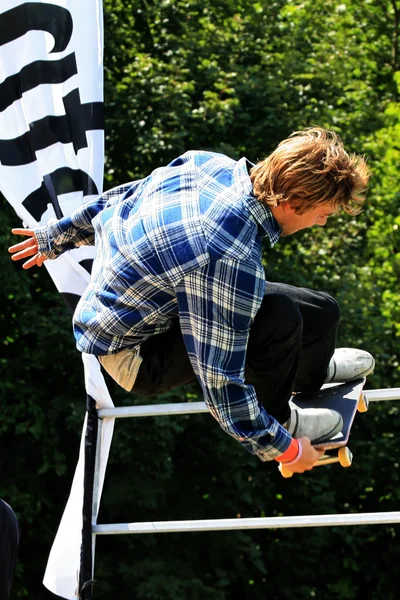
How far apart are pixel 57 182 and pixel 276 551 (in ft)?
15.1

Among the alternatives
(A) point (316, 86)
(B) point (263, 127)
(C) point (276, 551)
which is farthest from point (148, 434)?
(A) point (316, 86)

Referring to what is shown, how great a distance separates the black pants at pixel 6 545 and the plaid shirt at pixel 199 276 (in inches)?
23.4

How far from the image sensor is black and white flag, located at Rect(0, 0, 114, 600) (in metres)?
3.65

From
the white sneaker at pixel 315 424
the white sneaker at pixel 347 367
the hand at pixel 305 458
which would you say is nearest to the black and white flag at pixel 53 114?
the white sneaker at pixel 347 367

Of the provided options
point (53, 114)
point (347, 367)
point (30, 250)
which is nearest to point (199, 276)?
point (347, 367)

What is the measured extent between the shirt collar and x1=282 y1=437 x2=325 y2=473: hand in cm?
52

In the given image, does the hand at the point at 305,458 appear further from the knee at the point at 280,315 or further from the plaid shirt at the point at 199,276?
the knee at the point at 280,315

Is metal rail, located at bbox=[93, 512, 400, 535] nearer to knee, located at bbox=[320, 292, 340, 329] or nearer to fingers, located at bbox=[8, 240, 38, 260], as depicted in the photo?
knee, located at bbox=[320, 292, 340, 329]

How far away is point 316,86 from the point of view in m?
7.57

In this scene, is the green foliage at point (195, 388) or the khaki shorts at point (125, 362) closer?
the khaki shorts at point (125, 362)

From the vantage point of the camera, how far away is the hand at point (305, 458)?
2672mm

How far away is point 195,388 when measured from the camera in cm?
660

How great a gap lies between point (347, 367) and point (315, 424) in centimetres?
31

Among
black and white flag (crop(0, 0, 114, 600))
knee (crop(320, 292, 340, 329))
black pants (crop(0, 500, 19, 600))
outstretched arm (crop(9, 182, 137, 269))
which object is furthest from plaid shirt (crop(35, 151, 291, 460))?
black and white flag (crop(0, 0, 114, 600))
